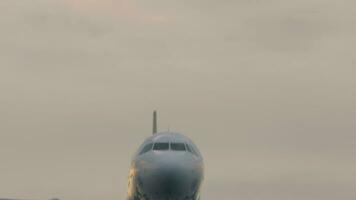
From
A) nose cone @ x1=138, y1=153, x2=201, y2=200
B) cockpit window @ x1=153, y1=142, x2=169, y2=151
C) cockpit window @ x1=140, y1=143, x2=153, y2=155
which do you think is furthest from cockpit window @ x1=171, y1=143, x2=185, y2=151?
nose cone @ x1=138, y1=153, x2=201, y2=200

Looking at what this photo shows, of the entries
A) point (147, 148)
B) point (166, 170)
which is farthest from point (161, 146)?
point (166, 170)

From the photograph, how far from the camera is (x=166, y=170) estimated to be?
45969 millimetres

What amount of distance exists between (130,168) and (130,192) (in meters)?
1.54

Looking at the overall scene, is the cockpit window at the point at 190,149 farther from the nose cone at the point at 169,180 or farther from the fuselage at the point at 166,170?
the nose cone at the point at 169,180

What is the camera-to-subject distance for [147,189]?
153ft

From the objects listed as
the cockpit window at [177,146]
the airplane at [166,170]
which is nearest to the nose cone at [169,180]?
the airplane at [166,170]

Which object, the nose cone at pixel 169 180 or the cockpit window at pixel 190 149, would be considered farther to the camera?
the cockpit window at pixel 190 149

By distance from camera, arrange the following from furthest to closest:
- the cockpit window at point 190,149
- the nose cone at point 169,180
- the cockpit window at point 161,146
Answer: the cockpit window at point 190,149 < the cockpit window at point 161,146 < the nose cone at point 169,180

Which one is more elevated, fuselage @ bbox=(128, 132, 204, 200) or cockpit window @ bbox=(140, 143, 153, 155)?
cockpit window @ bbox=(140, 143, 153, 155)

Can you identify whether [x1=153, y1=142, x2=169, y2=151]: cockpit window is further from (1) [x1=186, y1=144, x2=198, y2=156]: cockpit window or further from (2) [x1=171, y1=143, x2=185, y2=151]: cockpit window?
(1) [x1=186, y1=144, x2=198, y2=156]: cockpit window

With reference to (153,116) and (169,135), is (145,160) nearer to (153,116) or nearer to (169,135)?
(169,135)

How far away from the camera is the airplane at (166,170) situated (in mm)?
45781

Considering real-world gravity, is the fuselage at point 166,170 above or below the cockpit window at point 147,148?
below

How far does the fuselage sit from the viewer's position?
45.8m
